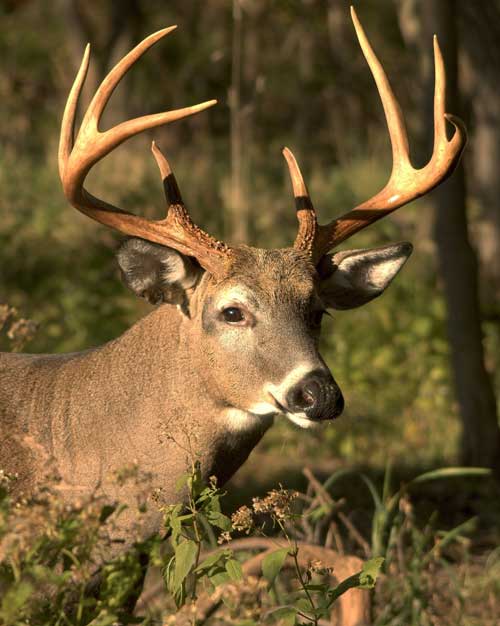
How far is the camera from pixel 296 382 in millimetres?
4594

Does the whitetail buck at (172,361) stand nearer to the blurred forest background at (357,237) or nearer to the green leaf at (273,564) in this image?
the blurred forest background at (357,237)

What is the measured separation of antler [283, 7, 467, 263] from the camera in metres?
5.26

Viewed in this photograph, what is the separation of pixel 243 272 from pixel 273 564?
5.51 feet

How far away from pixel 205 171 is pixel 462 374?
266 inches

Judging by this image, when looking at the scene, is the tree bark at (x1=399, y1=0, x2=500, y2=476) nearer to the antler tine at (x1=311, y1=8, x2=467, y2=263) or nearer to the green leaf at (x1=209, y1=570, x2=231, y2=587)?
the antler tine at (x1=311, y1=8, x2=467, y2=263)

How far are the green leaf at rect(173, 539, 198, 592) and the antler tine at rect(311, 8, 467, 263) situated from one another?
1.99 meters

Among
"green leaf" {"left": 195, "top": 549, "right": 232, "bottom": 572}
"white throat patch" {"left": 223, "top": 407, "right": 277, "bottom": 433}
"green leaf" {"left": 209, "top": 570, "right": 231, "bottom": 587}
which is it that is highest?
"green leaf" {"left": 195, "top": 549, "right": 232, "bottom": 572}

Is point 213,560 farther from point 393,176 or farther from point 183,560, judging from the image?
point 393,176

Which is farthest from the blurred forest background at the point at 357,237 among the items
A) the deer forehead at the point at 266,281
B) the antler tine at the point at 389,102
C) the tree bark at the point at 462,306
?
the antler tine at the point at 389,102

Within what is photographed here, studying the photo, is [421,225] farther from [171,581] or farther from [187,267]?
[171,581]

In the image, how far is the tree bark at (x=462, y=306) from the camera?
342 inches

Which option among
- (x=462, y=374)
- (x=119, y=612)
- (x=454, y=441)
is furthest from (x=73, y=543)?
(x=454, y=441)

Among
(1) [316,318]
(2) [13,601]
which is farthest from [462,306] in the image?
(2) [13,601]

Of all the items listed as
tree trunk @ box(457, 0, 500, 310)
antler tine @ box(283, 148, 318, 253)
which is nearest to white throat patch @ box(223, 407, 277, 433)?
antler tine @ box(283, 148, 318, 253)
